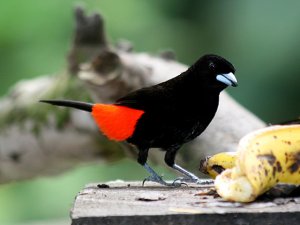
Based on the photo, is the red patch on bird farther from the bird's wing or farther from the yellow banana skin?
the yellow banana skin

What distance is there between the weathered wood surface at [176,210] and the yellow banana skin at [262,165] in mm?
42

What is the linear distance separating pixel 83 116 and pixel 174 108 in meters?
2.01

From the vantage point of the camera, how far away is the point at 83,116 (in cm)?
524

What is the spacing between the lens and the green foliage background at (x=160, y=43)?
6773 millimetres

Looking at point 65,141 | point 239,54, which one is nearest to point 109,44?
point 65,141

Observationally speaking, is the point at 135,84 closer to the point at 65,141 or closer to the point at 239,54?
the point at 65,141

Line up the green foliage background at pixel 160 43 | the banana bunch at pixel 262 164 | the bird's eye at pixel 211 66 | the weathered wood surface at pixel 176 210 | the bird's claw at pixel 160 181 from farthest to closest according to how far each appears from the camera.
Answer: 1. the green foliage background at pixel 160 43
2. the bird's eye at pixel 211 66
3. the bird's claw at pixel 160 181
4. the banana bunch at pixel 262 164
5. the weathered wood surface at pixel 176 210

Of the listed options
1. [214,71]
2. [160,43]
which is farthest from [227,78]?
[160,43]

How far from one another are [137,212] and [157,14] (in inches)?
228

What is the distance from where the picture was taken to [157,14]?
7941 mm

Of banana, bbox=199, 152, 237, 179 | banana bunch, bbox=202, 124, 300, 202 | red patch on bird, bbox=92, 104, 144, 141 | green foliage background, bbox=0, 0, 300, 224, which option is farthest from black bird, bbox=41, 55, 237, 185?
green foliage background, bbox=0, 0, 300, 224

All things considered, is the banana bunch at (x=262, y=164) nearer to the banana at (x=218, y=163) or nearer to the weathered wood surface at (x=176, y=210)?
the weathered wood surface at (x=176, y=210)

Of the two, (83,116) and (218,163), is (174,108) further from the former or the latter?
(83,116)

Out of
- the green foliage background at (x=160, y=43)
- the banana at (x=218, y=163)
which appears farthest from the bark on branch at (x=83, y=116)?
the green foliage background at (x=160, y=43)
